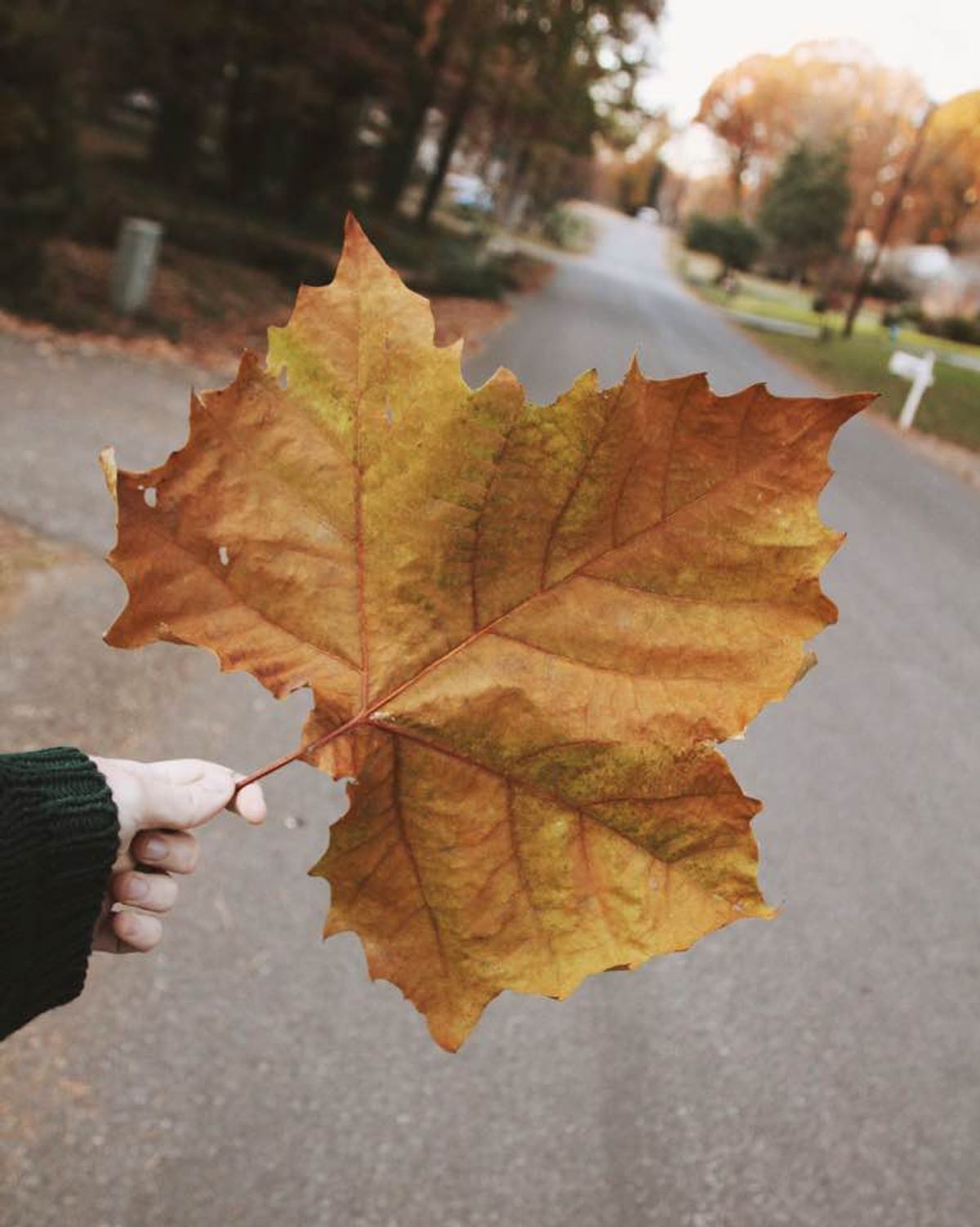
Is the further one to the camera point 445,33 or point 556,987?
point 445,33

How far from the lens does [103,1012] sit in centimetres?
294

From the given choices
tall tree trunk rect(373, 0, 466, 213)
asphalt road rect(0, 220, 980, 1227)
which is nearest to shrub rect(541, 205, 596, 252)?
tall tree trunk rect(373, 0, 466, 213)

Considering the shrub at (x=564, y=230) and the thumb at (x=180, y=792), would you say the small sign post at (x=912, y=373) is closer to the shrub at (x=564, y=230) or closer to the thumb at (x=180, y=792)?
the thumb at (x=180, y=792)

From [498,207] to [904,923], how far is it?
133 feet

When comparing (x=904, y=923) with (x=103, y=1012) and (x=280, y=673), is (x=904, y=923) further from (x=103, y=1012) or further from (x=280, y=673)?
(x=280, y=673)

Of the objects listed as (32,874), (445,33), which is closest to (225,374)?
(32,874)

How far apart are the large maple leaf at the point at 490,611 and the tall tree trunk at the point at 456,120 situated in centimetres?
1834

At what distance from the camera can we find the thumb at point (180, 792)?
108 cm

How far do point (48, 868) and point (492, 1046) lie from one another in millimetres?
2397

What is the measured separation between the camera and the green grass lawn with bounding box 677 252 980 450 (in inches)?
680

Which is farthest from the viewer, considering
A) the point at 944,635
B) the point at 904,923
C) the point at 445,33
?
the point at 445,33

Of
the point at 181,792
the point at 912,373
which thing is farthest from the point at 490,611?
the point at 912,373

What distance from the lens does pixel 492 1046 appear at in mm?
3176

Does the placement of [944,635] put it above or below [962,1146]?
above
